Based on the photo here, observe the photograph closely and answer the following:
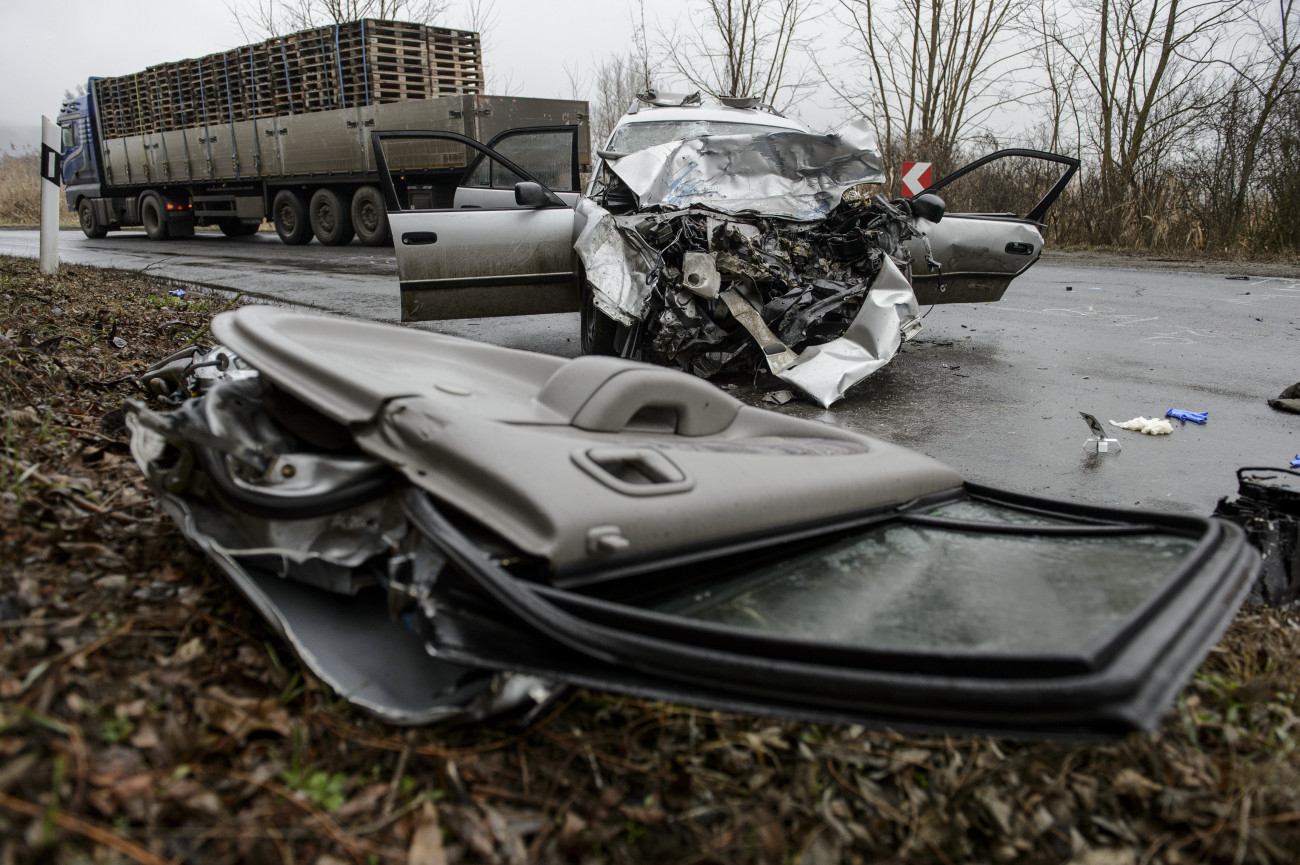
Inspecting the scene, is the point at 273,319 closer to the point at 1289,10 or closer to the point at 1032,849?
the point at 1032,849

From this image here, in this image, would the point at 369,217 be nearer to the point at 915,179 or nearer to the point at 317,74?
the point at 317,74

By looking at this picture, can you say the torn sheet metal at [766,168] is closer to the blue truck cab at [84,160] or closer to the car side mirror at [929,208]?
the car side mirror at [929,208]

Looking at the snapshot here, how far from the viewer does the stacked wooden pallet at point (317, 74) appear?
46.1 feet

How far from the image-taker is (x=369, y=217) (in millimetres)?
14234

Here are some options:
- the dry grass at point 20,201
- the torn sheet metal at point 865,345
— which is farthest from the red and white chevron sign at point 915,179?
the dry grass at point 20,201

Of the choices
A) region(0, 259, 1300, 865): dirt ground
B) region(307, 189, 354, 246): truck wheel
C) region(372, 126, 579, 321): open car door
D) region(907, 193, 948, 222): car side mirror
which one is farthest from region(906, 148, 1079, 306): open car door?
region(307, 189, 354, 246): truck wheel

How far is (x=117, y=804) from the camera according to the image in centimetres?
121

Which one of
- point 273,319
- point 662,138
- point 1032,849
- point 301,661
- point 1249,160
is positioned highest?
point 1249,160

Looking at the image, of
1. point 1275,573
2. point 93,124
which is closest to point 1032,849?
point 1275,573

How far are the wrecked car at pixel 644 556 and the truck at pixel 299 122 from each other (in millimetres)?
10873

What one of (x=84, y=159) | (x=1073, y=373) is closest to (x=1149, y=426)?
(x=1073, y=373)

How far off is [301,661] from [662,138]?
509cm

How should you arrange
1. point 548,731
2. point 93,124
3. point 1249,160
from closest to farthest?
point 548,731 < point 1249,160 < point 93,124

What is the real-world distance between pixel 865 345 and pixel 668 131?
2372mm
